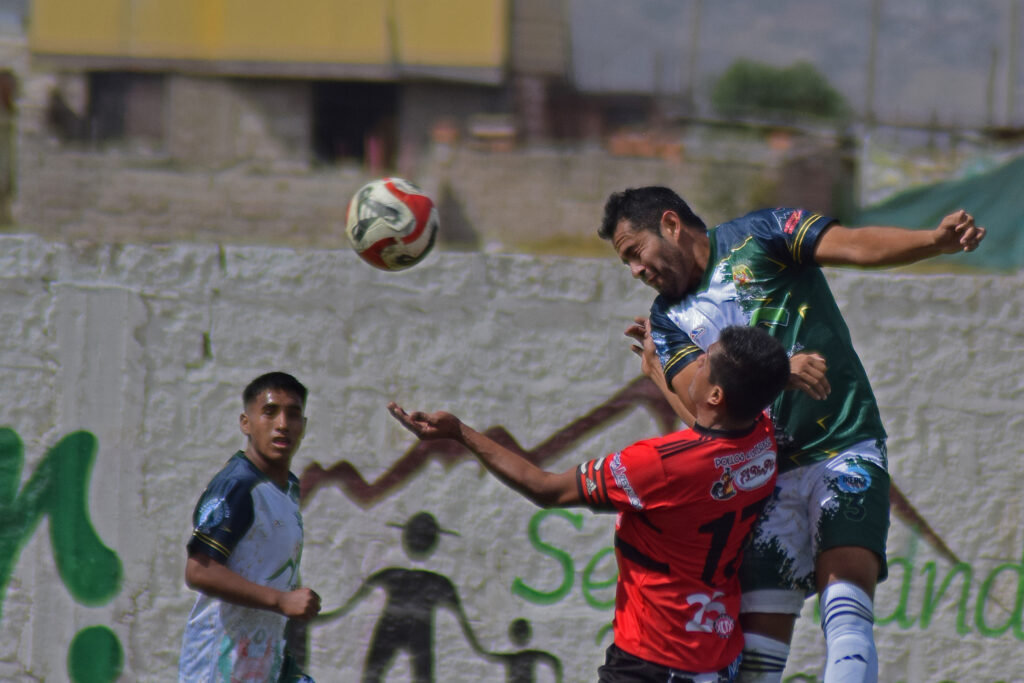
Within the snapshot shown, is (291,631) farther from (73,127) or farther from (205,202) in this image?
(73,127)

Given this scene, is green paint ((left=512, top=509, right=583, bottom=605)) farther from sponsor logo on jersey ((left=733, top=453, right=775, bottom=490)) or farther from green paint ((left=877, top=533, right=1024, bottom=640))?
sponsor logo on jersey ((left=733, top=453, right=775, bottom=490))

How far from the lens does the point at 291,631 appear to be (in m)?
4.96

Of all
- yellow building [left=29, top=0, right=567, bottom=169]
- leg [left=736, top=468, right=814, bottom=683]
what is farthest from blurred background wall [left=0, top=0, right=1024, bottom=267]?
leg [left=736, top=468, right=814, bottom=683]

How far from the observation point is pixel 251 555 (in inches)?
144

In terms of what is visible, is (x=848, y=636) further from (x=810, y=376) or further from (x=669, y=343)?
(x=669, y=343)

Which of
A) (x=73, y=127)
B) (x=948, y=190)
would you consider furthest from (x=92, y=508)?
(x=73, y=127)

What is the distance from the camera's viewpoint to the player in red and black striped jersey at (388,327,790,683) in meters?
3.13

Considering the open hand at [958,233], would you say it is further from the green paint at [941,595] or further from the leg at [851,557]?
the green paint at [941,595]

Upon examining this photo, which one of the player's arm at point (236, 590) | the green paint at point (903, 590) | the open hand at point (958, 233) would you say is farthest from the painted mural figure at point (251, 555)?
the green paint at point (903, 590)

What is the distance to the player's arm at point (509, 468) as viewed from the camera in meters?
3.18

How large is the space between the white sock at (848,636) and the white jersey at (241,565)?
1661mm

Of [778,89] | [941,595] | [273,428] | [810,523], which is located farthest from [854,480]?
[778,89]

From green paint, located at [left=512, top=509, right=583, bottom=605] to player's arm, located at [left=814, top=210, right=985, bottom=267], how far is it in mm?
1982

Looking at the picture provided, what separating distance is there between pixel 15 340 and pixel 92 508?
2.60 feet
